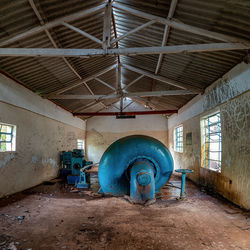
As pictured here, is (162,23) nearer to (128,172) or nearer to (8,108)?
(128,172)

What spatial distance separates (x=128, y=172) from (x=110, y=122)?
973cm

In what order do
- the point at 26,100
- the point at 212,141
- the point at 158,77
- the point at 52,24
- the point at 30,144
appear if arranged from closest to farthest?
1. the point at 52,24
2. the point at 26,100
3. the point at 212,141
4. the point at 30,144
5. the point at 158,77

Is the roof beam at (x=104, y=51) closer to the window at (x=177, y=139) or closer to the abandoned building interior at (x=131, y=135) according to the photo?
the abandoned building interior at (x=131, y=135)

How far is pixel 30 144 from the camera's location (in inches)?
256

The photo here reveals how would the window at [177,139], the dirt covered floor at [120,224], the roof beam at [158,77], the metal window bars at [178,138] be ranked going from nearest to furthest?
the dirt covered floor at [120,224]
the roof beam at [158,77]
the metal window bars at [178,138]
the window at [177,139]

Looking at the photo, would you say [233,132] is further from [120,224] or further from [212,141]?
[120,224]

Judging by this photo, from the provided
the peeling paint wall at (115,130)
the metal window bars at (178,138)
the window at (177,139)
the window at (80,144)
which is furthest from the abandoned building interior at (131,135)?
the peeling paint wall at (115,130)

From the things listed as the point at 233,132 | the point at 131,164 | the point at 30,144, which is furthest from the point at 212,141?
the point at 30,144

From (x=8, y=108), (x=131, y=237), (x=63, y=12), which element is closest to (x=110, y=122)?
(x=8, y=108)

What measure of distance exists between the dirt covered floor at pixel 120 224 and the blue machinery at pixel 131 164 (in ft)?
1.12

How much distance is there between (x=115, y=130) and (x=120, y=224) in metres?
10.7

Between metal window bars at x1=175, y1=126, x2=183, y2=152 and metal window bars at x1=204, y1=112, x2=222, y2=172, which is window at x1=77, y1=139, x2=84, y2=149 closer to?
metal window bars at x1=175, y1=126, x2=183, y2=152

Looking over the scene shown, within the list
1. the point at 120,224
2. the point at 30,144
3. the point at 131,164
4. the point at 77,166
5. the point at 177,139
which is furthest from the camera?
the point at 177,139

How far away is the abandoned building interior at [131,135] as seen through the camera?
3.20m
